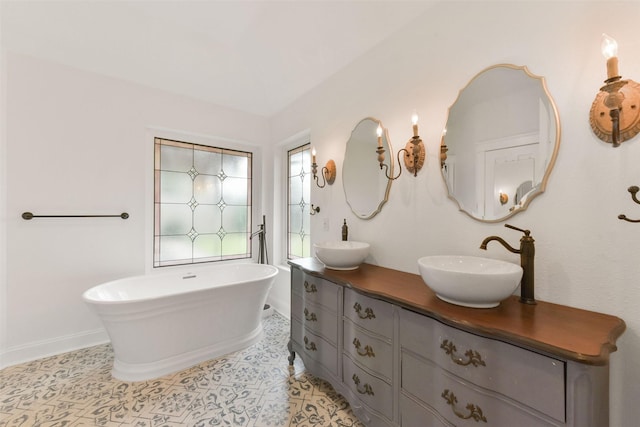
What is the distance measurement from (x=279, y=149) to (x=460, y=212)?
2.55 meters

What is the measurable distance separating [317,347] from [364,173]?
1357 mm

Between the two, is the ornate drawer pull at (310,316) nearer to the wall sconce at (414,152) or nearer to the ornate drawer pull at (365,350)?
the ornate drawer pull at (365,350)

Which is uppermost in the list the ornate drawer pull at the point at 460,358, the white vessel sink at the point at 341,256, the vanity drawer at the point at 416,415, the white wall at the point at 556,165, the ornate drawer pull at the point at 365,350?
the white wall at the point at 556,165

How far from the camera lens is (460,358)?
97cm

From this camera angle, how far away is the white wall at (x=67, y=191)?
211 cm

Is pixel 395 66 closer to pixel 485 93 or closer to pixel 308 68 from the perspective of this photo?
pixel 485 93

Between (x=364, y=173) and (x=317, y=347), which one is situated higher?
(x=364, y=173)

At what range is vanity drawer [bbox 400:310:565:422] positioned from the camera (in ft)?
2.52

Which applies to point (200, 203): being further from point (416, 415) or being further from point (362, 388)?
point (416, 415)

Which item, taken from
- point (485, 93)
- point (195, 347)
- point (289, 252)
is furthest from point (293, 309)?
point (485, 93)

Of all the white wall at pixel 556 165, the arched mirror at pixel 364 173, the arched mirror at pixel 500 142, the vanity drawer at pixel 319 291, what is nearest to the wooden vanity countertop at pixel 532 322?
the white wall at pixel 556 165

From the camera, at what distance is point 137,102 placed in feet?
8.52

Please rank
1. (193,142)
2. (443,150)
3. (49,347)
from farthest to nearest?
(193,142), (49,347), (443,150)

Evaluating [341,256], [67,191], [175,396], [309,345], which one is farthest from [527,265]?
[67,191]
